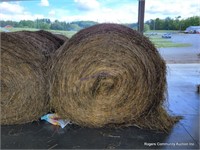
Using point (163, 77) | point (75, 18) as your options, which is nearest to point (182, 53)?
point (75, 18)

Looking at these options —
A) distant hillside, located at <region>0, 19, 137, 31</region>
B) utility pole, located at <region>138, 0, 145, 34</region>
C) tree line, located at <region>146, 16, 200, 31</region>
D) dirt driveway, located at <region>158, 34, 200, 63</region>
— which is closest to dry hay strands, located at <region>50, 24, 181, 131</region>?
distant hillside, located at <region>0, 19, 137, 31</region>

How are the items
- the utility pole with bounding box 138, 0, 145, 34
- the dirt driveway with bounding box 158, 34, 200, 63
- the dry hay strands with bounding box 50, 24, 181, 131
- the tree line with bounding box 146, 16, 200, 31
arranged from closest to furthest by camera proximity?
the dry hay strands with bounding box 50, 24, 181, 131
the utility pole with bounding box 138, 0, 145, 34
the tree line with bounding box 146, 16, 200, 31
the dirt driveway with bounding box 158, 34, 200, 63

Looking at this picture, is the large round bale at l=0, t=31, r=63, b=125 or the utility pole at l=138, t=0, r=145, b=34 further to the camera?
the utility pole at l=138, t=0, r=145, b=34

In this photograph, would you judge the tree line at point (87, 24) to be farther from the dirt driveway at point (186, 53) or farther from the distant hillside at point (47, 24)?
the dirt driveway at point (186, 53)

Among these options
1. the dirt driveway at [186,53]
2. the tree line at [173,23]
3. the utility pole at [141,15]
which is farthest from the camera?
the dirt driveway at [186,53]

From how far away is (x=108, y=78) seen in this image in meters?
2.34

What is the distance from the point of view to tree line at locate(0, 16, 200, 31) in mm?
4113

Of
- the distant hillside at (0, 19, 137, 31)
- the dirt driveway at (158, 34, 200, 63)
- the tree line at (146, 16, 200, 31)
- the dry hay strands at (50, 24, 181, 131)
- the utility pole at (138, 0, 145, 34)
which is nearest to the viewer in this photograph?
the dry hay strands at (50, 24, 181, 131)

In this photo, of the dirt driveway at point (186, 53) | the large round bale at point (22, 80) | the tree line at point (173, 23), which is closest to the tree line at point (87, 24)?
the tree line at point (173, 23)

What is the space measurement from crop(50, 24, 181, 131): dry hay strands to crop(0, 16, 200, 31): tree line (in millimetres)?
1575

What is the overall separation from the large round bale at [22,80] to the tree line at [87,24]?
1.54 meters

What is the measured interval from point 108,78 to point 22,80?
32.2 inches

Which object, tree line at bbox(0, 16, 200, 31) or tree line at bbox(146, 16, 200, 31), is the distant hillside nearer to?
tree line at bbox(0, 16, 200, 31)

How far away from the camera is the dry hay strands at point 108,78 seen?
7.73 ft
